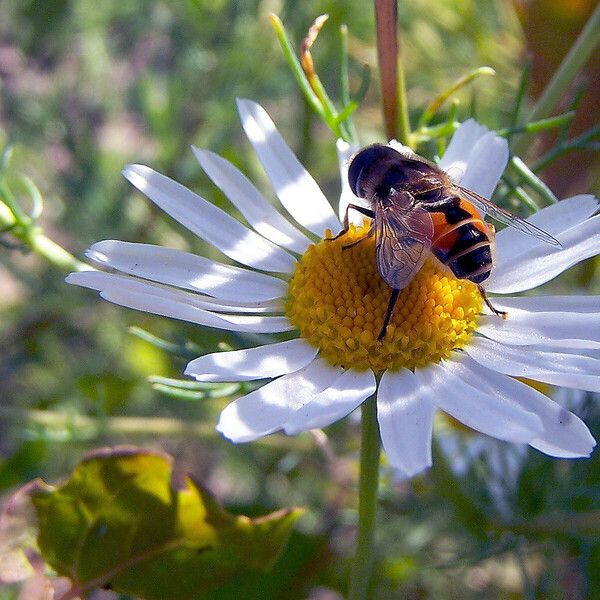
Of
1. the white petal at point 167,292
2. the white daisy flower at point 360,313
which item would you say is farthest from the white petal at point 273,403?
the white petal at point 167,292

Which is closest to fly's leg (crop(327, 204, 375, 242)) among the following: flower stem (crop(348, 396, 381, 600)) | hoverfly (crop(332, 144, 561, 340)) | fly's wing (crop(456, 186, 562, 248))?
hoverfly (crop(332, 144, 561, 340))

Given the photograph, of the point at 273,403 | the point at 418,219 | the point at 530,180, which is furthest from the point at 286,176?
the point at 273,403

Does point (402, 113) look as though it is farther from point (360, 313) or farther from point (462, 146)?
point (360, 313)

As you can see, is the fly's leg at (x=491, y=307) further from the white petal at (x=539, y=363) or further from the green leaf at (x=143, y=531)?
the green leaf at (x=143, y=531)

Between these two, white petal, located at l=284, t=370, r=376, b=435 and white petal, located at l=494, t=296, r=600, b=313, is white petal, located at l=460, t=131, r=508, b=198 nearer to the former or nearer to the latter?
white petal, located at l=494, t=296, r=600, b=313

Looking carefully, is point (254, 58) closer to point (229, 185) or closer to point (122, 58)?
point (122, 58)

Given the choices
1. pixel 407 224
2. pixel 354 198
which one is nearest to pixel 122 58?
pixel 354 198
